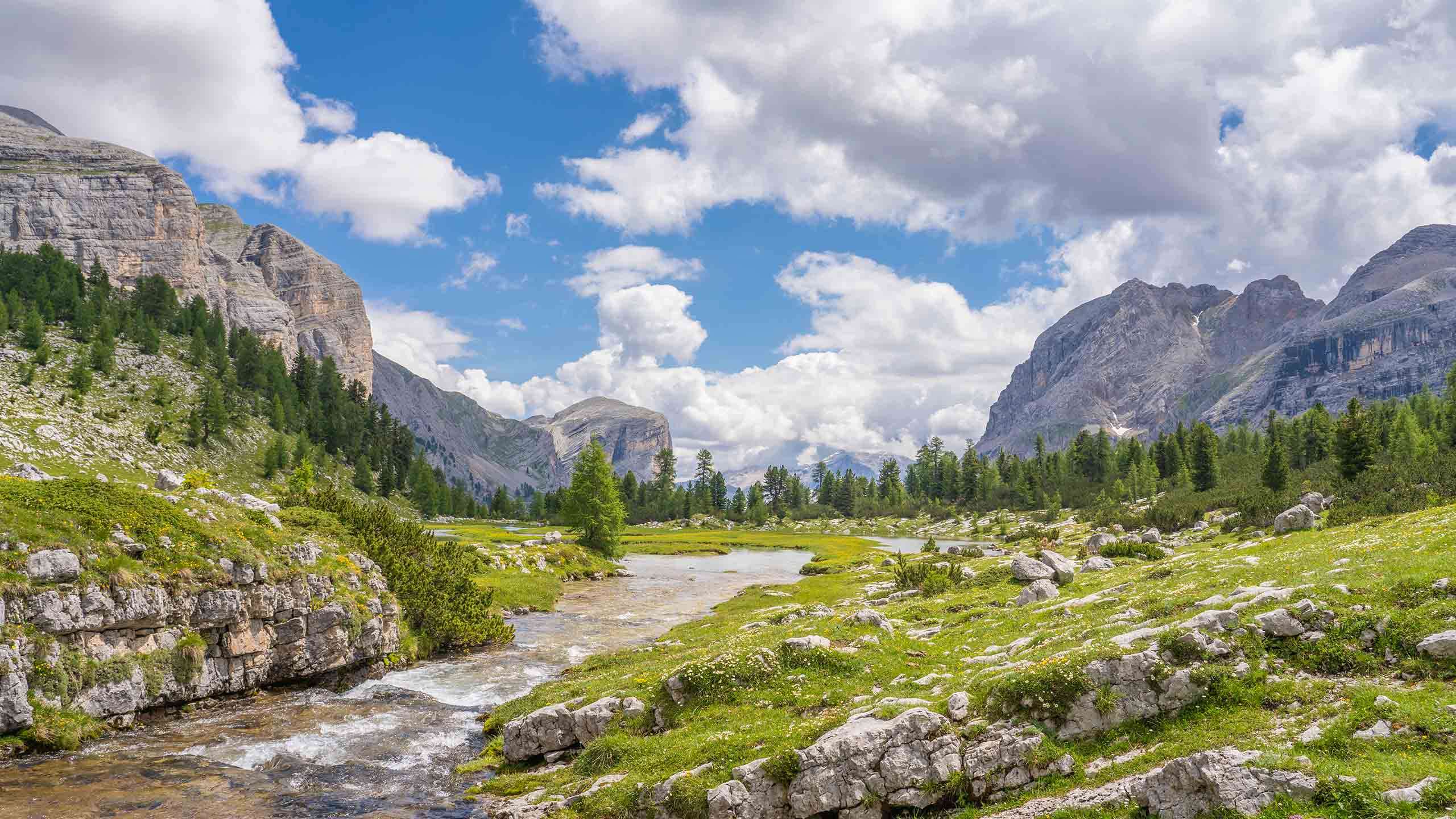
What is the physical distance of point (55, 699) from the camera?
78.8 feet

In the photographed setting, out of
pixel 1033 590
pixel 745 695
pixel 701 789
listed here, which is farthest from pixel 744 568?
pixel 701 789

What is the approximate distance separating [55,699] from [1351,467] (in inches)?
3957

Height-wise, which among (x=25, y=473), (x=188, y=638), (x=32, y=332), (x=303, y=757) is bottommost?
(x=303, y=757)

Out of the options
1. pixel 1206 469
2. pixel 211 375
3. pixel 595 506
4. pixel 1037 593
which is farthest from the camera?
pixel 211 375

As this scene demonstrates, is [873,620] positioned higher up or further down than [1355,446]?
further down

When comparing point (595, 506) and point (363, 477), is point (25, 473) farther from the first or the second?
point (363, 477)

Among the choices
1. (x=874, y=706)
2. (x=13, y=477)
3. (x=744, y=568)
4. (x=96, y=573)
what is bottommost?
(x=744, y=568)

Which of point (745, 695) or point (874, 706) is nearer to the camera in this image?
point (874, 706)

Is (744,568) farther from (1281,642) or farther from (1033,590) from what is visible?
(1281,642)

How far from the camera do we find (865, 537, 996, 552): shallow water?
117438mm

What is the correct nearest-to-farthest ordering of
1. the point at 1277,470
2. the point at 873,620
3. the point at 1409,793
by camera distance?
the point at 1409,793
the point at 873,620
the point at 1277,470

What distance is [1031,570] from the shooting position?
139 ft

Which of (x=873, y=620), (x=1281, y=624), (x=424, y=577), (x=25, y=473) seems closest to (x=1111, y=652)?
(x=1281, y=624)

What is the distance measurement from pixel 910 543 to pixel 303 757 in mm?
127255
